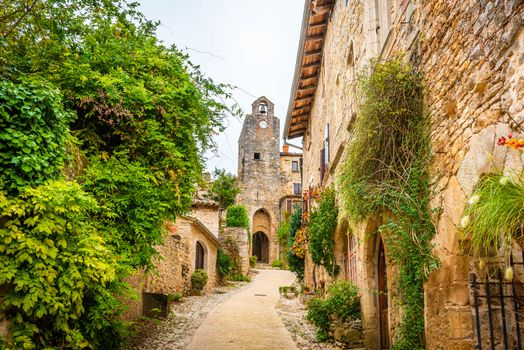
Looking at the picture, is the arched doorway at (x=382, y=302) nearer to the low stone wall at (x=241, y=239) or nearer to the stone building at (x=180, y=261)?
the stone building at (x=180, y=261)

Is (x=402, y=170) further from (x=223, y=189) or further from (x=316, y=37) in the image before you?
(x=223, y=189)

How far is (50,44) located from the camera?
6488 millimetres

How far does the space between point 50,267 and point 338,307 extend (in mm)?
5192

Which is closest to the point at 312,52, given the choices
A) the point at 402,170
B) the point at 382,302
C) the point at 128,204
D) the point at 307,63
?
the point at 307,63

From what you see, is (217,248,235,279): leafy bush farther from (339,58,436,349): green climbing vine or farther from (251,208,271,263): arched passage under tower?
(339,58,436,349): green climbing vine

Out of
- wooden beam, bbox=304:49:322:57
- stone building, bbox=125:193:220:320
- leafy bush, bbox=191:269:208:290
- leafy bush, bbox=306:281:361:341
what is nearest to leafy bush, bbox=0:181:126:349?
stone building, bbox=125:193:220:320

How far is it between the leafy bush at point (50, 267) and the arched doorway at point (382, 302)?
449 cm

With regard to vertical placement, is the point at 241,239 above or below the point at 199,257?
above

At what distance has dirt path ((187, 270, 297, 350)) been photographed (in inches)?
299

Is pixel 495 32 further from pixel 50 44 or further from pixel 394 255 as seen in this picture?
pixel 50 44

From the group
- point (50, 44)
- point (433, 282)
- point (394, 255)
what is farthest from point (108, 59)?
point (433, 282)

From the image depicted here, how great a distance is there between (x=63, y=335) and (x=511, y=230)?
4.20 m

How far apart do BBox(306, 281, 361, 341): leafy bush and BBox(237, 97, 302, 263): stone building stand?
26255mm

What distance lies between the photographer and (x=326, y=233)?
1010cm
